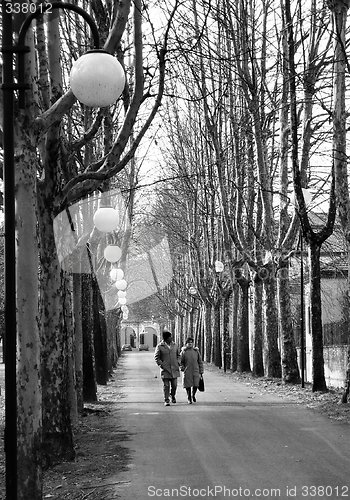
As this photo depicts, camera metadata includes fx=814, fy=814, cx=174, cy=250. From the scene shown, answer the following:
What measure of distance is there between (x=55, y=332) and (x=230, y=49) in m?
16.0

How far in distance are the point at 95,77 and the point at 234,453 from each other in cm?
594

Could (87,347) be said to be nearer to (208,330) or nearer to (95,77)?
(95,77)

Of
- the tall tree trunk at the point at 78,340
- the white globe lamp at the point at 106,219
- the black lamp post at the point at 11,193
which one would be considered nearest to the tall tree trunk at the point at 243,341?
the tall tree trunk at the point at 78,340

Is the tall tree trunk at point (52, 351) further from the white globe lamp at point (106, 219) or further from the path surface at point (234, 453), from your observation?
the white globe lamp at point (106, 219)

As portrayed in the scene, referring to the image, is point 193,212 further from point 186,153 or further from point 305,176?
point 305,176

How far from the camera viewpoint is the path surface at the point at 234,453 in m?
8.29

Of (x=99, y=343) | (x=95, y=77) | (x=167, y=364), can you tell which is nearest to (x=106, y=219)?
(x=167, y=364)

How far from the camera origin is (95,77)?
627 cm

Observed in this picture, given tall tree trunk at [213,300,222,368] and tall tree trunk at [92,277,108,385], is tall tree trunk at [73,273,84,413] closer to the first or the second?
tall tree trunk at [92,277,108,385]

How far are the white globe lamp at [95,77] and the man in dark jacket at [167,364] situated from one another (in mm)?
12430

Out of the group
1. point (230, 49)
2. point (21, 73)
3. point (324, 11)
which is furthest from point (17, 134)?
point (230, 49)

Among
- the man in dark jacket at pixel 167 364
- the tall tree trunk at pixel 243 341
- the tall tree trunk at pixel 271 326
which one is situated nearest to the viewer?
the man in dark jacket at pixel 167 364

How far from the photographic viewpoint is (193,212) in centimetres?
4038

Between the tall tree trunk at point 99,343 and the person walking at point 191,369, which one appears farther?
the tall tree trunk at point 99,343
